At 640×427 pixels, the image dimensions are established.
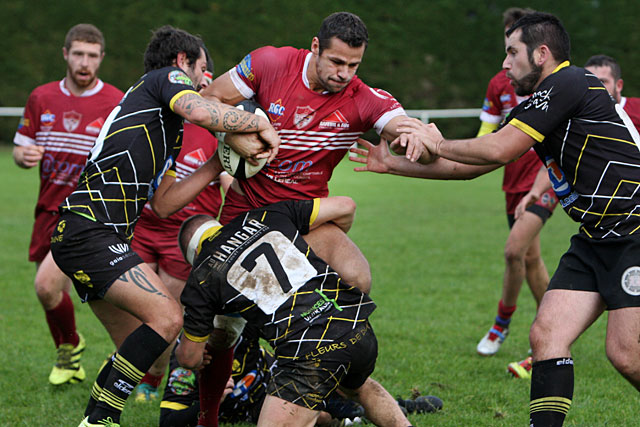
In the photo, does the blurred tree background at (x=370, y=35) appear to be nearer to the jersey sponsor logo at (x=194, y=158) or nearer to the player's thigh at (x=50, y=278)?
the jersey sponsor logo at (x=194, y=158)

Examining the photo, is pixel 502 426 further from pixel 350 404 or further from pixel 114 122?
pixel 114 122

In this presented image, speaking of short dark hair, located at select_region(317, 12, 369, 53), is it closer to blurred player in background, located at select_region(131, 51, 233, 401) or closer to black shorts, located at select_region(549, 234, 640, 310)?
black shorts, located at select_region(549, 234, 640, 310)

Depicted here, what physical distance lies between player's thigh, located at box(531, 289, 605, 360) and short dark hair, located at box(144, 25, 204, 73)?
2432 mm

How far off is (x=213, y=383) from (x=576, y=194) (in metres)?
2.21

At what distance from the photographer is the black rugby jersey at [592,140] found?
3631 millimetres

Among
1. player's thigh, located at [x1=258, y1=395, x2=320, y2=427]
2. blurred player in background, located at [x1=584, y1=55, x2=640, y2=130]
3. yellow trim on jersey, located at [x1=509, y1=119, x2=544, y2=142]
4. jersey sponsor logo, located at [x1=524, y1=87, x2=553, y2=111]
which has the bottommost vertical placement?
player's thigh, located at [x1=258, y1=395, x2=320, y2=427]

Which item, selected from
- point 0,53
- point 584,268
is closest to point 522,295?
point 584,268

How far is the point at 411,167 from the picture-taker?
436 centimetres

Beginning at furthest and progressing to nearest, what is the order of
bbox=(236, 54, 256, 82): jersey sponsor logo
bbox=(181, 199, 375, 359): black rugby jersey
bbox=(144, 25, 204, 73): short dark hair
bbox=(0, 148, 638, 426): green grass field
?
1. bbox=(0, 148, 638, 426): green grass field
2. bbox=(144, 25, 204, 73): short dark hair
3. bbox=(236, 54, 256, 82): jersey sponsor logo
4. bbox=(181, 199, 375, 359): black rugby jersey

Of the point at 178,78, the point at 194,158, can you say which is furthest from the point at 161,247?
the point at 178,78

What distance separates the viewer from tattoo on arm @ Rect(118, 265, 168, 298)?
3770mm

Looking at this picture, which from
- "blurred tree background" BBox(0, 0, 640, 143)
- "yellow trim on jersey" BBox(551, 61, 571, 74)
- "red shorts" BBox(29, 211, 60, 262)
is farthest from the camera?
"blurred tree background" BBox(0, 0, 640, 143)

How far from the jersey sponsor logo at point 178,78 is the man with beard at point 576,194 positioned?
1564 mm

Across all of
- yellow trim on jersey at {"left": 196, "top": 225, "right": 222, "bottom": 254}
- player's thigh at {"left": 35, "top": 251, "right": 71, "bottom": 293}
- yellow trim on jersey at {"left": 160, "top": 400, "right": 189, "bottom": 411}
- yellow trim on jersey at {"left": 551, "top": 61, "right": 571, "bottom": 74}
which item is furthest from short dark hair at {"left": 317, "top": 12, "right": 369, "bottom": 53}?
player's thigh at {"left": 35, "top": 251, "right": 71, "bottom": 293}
